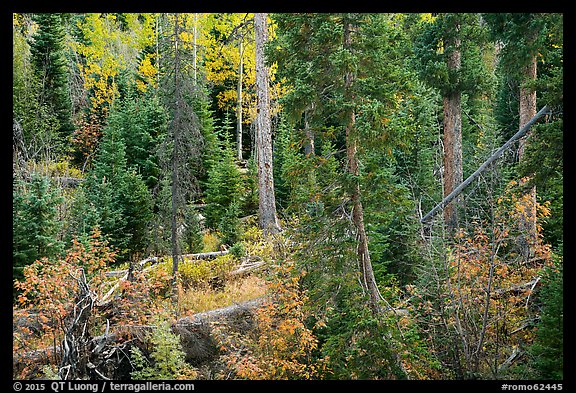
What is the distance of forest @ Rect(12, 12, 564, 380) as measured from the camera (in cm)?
747

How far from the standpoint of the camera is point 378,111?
734 cm

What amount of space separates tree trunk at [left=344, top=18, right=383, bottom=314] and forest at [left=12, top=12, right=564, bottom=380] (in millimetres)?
29

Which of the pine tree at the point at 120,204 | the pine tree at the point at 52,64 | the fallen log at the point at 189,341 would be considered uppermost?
the pine tree at the point at 52,64

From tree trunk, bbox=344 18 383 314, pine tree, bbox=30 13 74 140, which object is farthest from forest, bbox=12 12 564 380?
pine tree, bbox=30 13 74 140

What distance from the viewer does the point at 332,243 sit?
26.2ft

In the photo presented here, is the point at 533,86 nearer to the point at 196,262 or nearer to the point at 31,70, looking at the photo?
the point at 196,262

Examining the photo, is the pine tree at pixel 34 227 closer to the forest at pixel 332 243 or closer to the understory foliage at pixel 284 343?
the forest at pixel 332 243

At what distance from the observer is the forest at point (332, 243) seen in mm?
7473

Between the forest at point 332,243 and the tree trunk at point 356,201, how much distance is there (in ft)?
0.09

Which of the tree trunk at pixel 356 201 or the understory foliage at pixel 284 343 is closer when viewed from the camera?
the tree trunk at pixel 356 201

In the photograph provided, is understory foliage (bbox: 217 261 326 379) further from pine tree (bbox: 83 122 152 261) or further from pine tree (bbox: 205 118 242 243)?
pine tree (bbox: 205 118 242 243)

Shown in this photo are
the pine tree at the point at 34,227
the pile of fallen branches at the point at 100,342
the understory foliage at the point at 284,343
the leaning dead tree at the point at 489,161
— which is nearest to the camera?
the pile of fallen branches at the point at 100,342

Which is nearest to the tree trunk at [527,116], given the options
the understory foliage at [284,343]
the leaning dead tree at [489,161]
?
the leaning dead tree at [489,161]
